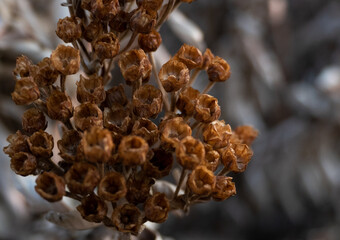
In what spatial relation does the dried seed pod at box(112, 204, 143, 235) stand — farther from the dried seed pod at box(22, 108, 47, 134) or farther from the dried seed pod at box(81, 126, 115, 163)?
the dried seed pod at box(22, 108, 47, 134)

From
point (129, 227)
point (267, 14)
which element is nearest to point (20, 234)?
point (129, 227)

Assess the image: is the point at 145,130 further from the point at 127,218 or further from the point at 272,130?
the point at 272,130

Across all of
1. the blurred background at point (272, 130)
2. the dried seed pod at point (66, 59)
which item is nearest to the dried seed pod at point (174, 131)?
the dried seed pod at point (66, 59)

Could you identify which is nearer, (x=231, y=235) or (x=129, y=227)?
(x=129, y=227)

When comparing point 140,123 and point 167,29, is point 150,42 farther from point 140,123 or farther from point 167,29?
point 167,29

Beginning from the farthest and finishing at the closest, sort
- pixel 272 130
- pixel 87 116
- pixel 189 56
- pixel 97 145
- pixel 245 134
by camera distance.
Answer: pixel 272 130 → pixel 245 134 → pixel 189 56 → pixel 87 116 → pixel 97 145

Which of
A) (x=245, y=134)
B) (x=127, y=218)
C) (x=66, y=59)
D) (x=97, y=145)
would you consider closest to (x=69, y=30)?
(x=66, y=59)

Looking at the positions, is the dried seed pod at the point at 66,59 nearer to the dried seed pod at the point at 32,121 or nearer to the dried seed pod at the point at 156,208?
the dried seed pod at the point at 32,121

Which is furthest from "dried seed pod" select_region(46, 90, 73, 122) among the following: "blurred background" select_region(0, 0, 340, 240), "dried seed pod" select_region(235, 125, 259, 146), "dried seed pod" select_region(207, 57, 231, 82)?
"blurred background" select_region(0, 0, 340, 240)
